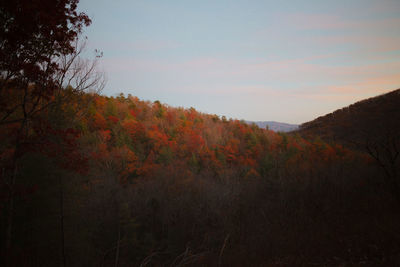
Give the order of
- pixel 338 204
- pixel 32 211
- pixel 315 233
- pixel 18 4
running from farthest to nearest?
pixel 338 204 → pixel 315 233 → pixel 32 211 → pixel 18 4

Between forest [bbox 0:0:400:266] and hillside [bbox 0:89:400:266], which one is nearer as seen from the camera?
forest [bbox 0:0:400:266]

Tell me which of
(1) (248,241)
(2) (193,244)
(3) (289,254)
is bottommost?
(2) (193,244)

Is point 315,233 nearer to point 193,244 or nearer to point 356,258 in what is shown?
point 356,258

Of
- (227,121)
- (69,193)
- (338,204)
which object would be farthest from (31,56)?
(227,121)

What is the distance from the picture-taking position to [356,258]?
7410 millimetres

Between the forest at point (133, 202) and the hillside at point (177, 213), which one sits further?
the hillside at point (177, 213)

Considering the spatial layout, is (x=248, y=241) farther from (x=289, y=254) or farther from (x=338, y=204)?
(x=338, y=204)

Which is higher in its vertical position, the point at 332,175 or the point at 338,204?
the point at 332,175

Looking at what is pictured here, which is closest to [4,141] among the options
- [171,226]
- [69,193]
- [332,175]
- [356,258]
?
[69,193]

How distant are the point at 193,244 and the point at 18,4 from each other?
563 inches

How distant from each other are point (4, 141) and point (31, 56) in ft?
13.0

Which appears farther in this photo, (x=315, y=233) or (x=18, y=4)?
(x=315, y=233)

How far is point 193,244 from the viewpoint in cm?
1320

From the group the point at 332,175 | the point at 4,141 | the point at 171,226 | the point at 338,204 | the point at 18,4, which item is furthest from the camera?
the point at 332,175
